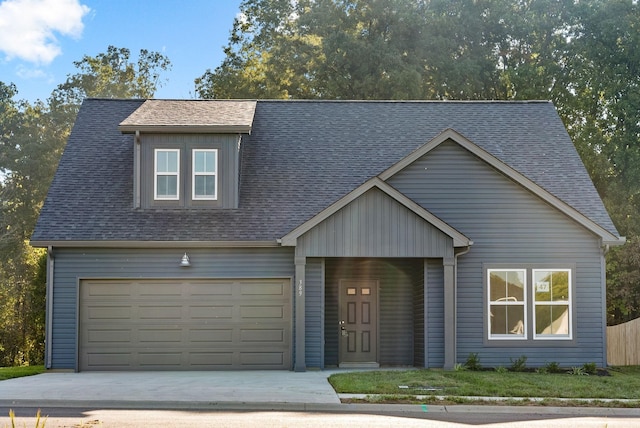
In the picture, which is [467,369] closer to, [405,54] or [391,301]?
[391,301]

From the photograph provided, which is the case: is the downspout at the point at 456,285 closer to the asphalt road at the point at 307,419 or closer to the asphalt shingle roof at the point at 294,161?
the asphalt shingle roof at the point at 294,161

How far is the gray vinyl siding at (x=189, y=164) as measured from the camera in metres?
23.1

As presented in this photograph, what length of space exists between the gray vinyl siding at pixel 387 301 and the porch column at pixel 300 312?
1.95 m

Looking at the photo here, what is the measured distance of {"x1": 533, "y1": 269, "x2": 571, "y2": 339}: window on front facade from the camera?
2212 centimetres

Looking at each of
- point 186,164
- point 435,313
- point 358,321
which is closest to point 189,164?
point 186,164

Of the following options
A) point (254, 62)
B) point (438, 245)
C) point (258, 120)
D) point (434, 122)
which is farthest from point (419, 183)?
point (254, 62)

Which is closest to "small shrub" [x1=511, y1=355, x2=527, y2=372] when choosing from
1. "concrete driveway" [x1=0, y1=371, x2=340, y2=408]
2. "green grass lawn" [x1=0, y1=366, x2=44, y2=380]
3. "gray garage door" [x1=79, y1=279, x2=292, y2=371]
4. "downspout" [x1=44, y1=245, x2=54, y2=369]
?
"concrete driveway" [x1=0, y1=371, x2=340, y2=408]

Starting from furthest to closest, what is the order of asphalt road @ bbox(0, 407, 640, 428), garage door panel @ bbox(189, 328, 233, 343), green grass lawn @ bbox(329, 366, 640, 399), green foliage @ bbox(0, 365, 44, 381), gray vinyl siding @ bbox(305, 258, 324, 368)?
garage door panel @ bbox(189, 328, 233, 343)
gray vinyl siding @ bbox(305, 258, 324, 368)
green foliage @ bbox(0, 365, 44, 381)
green grass lawn @ bbox(329, 366, 640, 399)
asphalt road @ bbox(0, 407, 640, 428)

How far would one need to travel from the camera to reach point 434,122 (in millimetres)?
25984

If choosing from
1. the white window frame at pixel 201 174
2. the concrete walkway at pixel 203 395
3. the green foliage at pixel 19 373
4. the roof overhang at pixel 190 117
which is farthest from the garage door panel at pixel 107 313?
the roof overhang at pixel 190 117

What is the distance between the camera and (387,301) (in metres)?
23.4

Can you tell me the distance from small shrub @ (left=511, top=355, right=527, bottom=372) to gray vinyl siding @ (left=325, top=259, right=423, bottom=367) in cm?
270

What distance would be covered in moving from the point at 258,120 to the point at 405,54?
18112 mm

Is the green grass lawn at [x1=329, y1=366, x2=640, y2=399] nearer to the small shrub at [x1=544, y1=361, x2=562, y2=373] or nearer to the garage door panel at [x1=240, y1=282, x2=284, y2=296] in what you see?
the small shrub at [x1=544, y1=361, x2=562, y2=373]
